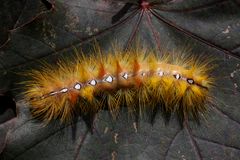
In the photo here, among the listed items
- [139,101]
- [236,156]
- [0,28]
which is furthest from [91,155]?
[0,28]

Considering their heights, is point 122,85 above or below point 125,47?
below

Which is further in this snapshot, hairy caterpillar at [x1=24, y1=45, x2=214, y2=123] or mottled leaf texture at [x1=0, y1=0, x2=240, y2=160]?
hairy caterpillar at [x1=24, y1=45, x2=214, y2=123]

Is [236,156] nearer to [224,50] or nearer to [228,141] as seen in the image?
[228,141]

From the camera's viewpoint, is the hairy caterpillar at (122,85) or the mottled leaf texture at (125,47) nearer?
the mottled leaf texture at (125,47)
